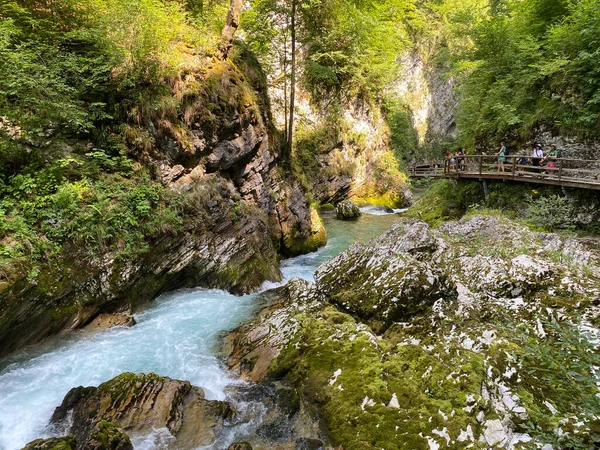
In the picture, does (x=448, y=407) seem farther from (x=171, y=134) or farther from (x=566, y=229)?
(x=566, y=229)

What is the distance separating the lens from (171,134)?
10.2m

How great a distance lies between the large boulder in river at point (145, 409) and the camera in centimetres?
499

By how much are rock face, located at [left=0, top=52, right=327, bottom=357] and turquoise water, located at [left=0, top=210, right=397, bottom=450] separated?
0.57 meters

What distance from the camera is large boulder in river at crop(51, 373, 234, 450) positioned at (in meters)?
4.99

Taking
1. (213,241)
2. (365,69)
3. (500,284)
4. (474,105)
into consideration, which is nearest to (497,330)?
(500,284)

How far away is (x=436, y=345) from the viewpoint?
5.63m

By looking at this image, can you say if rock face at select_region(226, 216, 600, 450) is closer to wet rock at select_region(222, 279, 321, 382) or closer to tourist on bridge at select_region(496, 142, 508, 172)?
wet rock at select_region(222, 279, 321, 382)

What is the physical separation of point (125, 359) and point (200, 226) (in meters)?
4.60

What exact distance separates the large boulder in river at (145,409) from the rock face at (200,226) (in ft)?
7.90

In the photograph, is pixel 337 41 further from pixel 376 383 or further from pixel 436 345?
pixel 376 383

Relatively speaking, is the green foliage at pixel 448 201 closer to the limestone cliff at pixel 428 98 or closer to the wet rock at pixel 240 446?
the wet rock at pixel 240 446

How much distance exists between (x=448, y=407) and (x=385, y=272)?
315cm

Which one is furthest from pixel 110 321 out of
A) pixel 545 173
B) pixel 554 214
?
pixel 545 173

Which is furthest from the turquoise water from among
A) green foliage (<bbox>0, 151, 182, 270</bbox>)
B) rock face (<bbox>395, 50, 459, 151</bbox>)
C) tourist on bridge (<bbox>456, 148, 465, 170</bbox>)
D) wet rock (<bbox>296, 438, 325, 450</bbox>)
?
rock face (<bbox>395, 50, 459, 151</bbox>)
